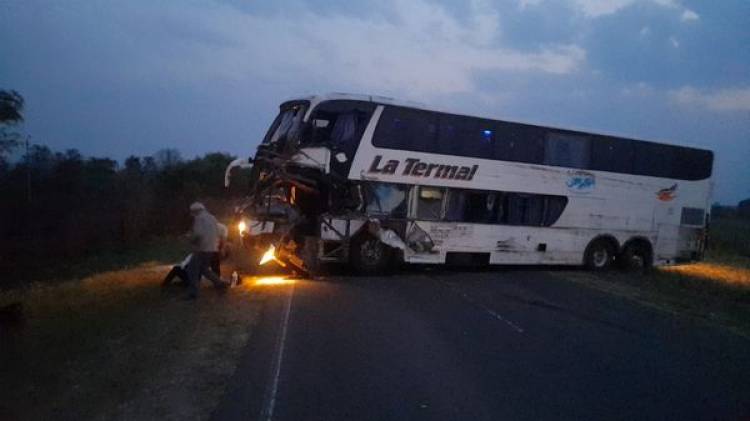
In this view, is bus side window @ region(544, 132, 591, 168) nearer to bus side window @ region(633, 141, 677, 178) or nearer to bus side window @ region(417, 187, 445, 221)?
bus side window @ region(633, 141, 677, 178)

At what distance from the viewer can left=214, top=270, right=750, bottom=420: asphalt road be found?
577 cm

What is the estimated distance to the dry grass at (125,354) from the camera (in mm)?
5609

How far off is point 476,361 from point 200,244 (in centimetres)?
524

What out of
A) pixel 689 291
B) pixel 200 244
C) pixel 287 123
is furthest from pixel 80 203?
pixel 689 291

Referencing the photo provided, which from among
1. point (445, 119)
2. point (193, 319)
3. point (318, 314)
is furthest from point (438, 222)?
point (193, 319)

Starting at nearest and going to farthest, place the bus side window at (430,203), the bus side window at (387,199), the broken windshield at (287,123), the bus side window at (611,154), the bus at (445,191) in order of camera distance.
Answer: the bus at (445,191)
the broken windshield at (287,123)
the bus side window at (387,199)
the bus side window at (430,203)
the bus side window at (611,154)

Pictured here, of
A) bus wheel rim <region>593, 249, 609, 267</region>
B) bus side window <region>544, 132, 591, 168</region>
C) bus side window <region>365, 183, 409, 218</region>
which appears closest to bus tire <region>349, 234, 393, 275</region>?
bus side window <region>365, 183, 409, 218</region>

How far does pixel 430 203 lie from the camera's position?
49.1 ft

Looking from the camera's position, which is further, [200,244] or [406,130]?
[406,130]

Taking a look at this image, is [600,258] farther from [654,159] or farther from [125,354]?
[125,354]

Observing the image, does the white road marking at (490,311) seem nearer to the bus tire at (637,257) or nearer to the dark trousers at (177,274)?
the dark trousers at (177,274)

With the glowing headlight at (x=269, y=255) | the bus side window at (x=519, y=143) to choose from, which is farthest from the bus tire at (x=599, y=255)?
the glowing headlight at (x=269, y=255)

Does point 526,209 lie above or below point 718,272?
above

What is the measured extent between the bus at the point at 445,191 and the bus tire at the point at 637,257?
42 mm
